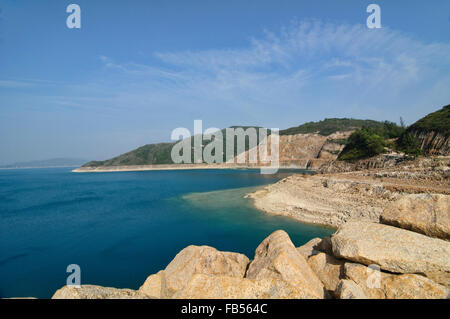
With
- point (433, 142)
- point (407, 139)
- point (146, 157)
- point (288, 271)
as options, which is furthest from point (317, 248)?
point (146, 157)

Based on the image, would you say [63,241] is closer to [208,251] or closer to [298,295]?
[208,251]

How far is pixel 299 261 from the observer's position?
491cm

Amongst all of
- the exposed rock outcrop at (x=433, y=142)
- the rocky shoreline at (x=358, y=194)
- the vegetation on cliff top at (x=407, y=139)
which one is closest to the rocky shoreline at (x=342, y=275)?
the rocky shoreline at (x=358, y=194)

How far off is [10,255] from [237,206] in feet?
62.6

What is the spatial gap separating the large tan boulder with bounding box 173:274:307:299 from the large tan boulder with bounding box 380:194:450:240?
3.66 metres

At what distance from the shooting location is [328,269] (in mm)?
5180

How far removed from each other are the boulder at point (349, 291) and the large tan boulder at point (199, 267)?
2902 mm

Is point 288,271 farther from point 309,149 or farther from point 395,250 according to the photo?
point 309,149

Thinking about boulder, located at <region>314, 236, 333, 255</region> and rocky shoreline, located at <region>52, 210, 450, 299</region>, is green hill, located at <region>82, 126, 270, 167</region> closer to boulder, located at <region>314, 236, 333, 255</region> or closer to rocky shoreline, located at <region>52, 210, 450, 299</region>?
boulder, located at <region>314, 236, 333, 255</region>

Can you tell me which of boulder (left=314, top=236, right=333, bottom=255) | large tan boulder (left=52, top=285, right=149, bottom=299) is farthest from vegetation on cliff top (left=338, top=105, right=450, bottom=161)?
large tan boulder (left=52, top=285, right=149, bottom=299)

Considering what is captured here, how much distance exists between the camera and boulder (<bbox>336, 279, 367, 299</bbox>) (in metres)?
3.61
